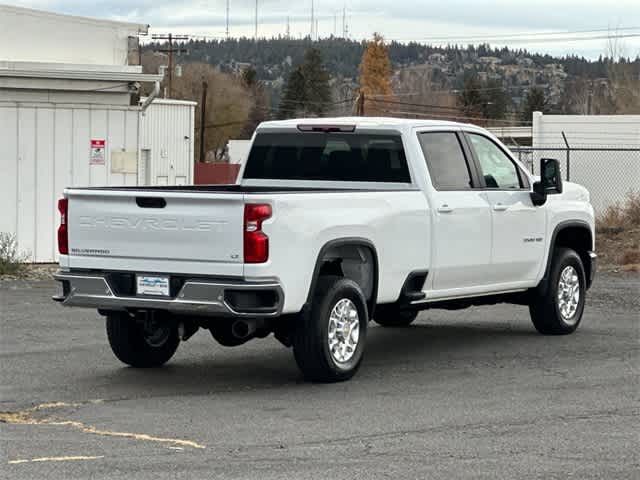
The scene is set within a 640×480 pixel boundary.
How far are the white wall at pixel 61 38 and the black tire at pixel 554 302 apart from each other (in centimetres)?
1268

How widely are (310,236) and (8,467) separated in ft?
11.6

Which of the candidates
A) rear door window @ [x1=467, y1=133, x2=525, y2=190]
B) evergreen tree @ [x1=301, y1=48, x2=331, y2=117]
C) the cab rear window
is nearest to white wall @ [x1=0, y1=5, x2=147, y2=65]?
the cab rear window

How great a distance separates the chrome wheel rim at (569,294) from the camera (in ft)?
47.0

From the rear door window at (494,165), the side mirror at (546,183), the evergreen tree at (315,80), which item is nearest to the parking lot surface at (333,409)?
the side mirror at (546,183)

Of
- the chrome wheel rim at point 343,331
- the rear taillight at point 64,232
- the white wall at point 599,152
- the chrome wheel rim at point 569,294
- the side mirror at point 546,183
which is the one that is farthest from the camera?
the white wall at point 599,152

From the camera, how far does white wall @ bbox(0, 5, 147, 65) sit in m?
24.0

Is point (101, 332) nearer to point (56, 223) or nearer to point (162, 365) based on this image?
point (162, 365)

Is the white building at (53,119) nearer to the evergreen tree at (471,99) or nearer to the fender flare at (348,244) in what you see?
the fender flare at (348,244)

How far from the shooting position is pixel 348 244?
11.2 m

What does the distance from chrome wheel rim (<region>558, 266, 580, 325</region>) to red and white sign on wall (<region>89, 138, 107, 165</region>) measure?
11.1 m

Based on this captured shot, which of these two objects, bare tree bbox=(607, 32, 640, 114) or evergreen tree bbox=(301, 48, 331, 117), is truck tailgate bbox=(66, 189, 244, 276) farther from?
evergreen tree bbox=(301, 48, 331, 117)

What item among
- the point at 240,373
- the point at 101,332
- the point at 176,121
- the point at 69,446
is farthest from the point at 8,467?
the point at 176,121

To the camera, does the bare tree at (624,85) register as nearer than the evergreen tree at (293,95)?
Yes

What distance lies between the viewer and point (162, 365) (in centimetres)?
1225
